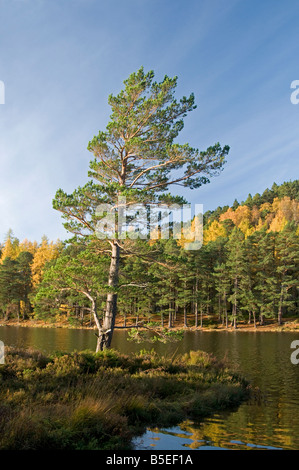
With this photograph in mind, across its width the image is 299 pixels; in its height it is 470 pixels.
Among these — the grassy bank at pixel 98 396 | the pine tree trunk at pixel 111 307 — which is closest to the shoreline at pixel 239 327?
the pine tree trunk at pixel 111 307

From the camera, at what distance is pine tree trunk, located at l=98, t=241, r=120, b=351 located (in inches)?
587

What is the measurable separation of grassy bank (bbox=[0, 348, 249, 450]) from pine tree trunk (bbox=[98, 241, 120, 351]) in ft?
5.38

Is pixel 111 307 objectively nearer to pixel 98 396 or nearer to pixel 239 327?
pixel 98 396

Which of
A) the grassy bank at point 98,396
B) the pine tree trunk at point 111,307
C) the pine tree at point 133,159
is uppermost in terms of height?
the pine tree at point 133,159

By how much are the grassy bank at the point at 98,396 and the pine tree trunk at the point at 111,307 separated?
1640mm

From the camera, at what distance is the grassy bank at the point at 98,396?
6.08 meters

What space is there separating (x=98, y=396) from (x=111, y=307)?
6872 millimetres

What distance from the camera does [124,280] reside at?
52.3 feet

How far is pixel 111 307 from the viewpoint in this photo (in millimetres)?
15180

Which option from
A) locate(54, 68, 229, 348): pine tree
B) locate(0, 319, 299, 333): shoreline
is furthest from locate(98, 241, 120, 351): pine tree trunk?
locate(0, 319, 299, 333): shoreline

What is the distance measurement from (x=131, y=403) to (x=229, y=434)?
2485mm

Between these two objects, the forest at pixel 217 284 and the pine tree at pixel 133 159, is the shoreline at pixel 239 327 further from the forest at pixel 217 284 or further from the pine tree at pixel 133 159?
the pine tree at pixel 133 159
